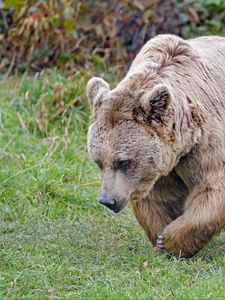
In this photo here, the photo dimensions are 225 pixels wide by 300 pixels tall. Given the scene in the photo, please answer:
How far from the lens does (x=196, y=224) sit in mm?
6000

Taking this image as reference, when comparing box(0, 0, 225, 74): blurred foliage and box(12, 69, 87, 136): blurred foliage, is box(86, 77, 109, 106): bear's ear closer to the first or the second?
box(12, 69, 87, 136): blurred foliage

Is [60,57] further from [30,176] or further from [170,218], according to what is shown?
[170,218]

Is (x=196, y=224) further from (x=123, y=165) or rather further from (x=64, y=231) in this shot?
(x=64, y=231)

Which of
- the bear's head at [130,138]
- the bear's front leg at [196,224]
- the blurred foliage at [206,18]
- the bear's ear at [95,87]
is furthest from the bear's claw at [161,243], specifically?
the blurred foliage at [206,18]

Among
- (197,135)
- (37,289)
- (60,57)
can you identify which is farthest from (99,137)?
(60,57)

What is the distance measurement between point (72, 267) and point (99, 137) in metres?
0.81

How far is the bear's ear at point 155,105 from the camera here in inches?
224

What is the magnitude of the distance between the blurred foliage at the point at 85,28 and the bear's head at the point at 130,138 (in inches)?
181

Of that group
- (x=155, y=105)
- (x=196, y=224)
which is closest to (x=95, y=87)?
(x=155, y=105)

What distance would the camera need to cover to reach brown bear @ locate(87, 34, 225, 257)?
5770 millimetres

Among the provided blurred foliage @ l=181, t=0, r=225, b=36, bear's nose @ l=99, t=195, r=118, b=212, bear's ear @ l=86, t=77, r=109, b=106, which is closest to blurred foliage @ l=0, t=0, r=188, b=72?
blurred foliage @ l=181, t=0, r=225, b=36

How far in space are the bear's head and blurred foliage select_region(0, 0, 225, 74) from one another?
4592 millimetres

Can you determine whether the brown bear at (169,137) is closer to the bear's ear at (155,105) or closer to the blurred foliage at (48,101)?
the bear's ear at (155,105)

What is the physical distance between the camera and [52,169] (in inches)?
311
